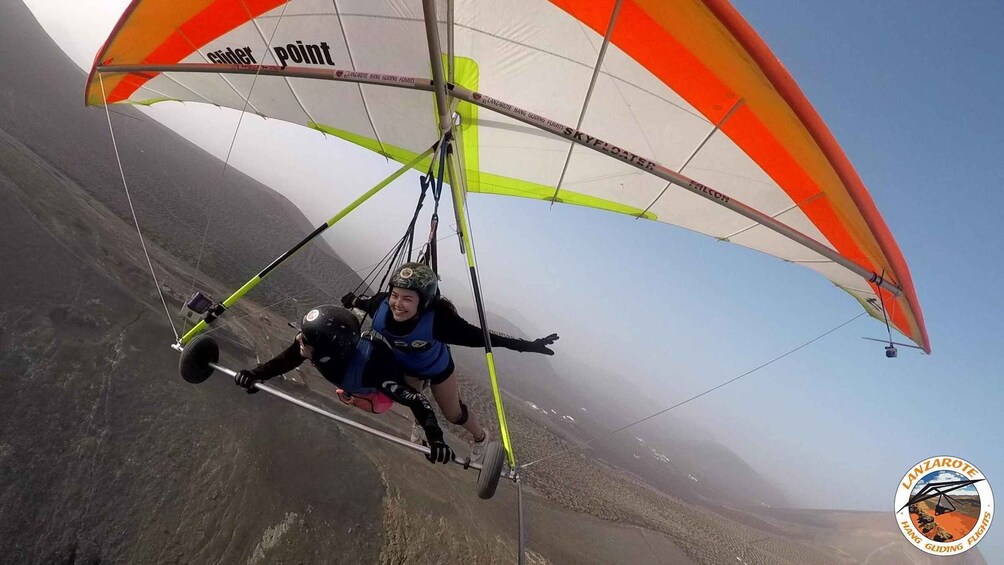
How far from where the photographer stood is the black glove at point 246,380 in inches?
96.7

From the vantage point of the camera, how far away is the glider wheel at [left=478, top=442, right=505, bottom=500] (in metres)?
2.07

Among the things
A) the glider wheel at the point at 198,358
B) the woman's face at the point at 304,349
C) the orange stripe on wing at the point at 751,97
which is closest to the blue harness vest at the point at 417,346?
the woman's face at the point at 304,349

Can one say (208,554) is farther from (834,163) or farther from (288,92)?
(834,163)

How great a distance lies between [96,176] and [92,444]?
13.1 metres

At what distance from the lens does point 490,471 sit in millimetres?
2080

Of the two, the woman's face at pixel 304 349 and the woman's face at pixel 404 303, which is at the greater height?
the woman's face at pixel 404 303

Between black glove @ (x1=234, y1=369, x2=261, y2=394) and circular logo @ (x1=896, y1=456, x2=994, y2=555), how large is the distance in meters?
6.80

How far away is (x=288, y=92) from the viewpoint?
4.50 meters

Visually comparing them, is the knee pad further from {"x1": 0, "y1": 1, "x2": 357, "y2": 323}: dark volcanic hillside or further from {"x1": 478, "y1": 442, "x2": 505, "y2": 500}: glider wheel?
{"x1": 0, "y1": 1, "x2": 357, "y2": 323}: dark volcanic hillside

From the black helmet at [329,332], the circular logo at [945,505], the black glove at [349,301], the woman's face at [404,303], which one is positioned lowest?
the black helmet at [329,332]

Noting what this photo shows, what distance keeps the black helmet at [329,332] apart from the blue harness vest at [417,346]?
0.87 ft

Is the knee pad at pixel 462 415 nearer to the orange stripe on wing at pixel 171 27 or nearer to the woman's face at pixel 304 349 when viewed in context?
the woman's face at pixel 304 349

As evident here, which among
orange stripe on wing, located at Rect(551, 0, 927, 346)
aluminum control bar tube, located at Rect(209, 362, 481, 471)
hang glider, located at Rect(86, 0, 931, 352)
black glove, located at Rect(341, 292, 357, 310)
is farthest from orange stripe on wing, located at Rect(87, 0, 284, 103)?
aluminum control bar tube, located at Rect(209, 362, 481, 471)

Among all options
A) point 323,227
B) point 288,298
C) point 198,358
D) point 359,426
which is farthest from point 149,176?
point 359,426
